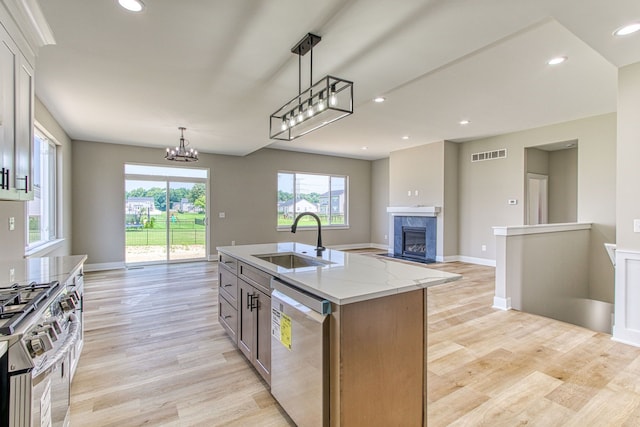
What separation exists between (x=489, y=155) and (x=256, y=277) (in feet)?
20.9

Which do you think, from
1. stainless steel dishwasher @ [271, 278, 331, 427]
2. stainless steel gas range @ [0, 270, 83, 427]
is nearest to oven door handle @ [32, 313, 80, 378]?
stainless steel gas range @ [0, 270, 83, 427]

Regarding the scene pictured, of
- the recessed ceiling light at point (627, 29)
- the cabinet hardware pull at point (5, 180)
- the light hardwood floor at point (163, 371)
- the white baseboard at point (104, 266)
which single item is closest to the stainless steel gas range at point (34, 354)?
the light hardwood floor at point (163, 371)

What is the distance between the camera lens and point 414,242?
25.9 feet

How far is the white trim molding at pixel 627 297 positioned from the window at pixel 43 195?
6618mm

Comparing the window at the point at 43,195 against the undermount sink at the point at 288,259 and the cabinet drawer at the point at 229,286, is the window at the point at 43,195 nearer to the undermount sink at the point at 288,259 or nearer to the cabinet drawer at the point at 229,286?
the cabinet drawer at the point at 229,286

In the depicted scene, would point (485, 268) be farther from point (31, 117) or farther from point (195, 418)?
point (31, 117)

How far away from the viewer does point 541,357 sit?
2.67 m

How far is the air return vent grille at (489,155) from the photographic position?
6.55 m

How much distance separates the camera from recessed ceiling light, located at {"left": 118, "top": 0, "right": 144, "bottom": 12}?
6.87ft

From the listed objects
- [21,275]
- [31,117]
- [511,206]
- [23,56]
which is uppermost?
[23,56]

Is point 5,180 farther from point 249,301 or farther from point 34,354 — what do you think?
point 249,301

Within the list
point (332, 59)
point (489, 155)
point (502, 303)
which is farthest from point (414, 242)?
point (332, 59)

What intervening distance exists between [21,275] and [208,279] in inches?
142

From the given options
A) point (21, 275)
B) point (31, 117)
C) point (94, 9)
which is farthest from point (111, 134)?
point (21, 275)
